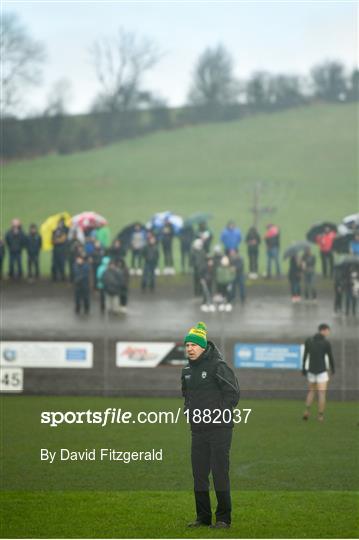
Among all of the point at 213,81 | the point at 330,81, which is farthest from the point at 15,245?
the point at 330,81

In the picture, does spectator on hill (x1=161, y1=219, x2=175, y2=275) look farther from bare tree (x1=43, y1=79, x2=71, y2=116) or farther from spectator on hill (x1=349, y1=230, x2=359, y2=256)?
spectator on hill (x1=349, y1=230, x2=359, y2=256)

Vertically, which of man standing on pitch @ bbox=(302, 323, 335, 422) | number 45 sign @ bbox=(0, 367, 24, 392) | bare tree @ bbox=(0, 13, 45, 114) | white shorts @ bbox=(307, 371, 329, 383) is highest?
bare tree @ bbox=(0, 13, 45, 114)

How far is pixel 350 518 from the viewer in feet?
33.6

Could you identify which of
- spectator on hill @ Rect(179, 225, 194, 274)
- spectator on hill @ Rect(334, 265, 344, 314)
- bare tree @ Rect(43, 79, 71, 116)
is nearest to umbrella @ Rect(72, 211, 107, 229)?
spectator on hill @ Rect(179, 225, 194, 274)

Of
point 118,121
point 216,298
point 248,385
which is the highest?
point 118,121

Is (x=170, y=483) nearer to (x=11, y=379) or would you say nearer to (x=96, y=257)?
(x=11, y=379)

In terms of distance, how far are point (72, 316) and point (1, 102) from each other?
4449 mm

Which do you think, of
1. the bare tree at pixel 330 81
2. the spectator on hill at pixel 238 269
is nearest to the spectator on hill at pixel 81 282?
the spectator on hill at pixel 238 269

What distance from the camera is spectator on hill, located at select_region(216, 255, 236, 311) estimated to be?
74.6 feet

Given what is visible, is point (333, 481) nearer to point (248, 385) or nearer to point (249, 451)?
point (249, 451)

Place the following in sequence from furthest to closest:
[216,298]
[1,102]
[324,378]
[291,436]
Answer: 1. [216,298]
2. [1,102]
3. [324,378]
4. [291,436]

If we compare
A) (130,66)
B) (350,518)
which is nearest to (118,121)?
(130,66)

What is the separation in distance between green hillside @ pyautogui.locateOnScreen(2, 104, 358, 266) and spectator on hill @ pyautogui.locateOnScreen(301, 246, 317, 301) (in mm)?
475

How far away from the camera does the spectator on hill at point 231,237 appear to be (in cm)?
2283
